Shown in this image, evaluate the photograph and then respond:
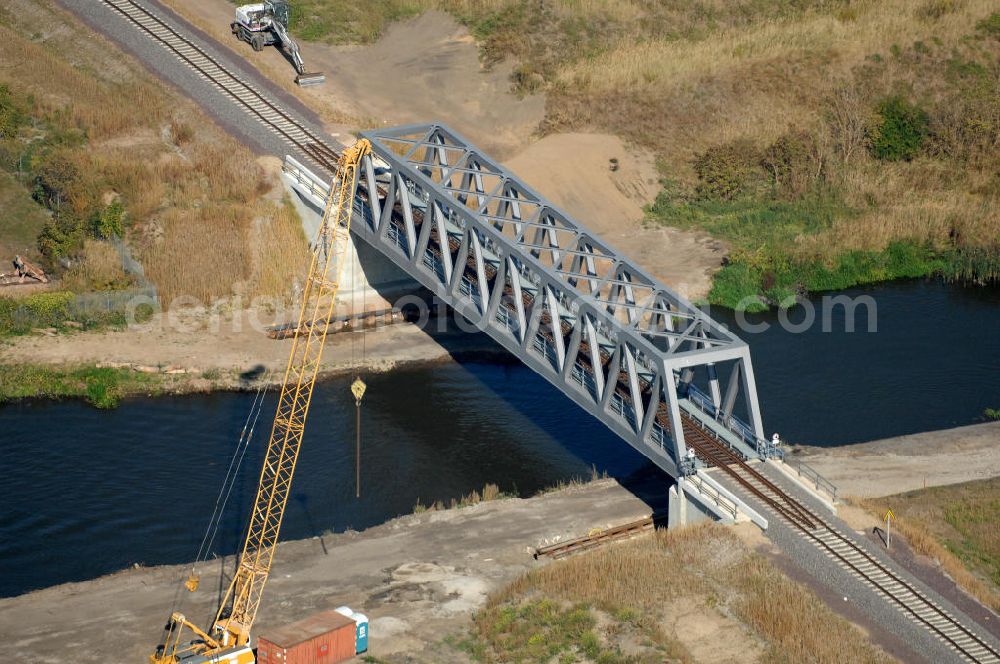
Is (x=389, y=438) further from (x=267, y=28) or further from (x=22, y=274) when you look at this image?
(x=267, y=28)

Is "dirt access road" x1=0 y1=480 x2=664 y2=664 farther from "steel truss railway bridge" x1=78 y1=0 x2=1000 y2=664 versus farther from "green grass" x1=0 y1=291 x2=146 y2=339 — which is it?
"green grass" x1=0 y1=291 x2=146 y2=339

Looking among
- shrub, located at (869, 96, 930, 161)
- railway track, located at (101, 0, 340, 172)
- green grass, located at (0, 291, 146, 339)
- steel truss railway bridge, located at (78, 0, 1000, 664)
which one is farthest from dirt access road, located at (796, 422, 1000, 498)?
green grass, located at (0, 291, 146, 339)

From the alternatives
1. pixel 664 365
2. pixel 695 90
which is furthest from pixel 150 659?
pixel 695 90

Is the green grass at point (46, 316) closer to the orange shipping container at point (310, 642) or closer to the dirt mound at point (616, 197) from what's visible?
the dirt mound at point (616, 197)

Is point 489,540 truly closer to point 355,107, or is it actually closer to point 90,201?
point 90,201

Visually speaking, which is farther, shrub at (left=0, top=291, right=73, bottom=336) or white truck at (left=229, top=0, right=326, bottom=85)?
white truck at (left=229, top=0, right=326, bottom=85)
